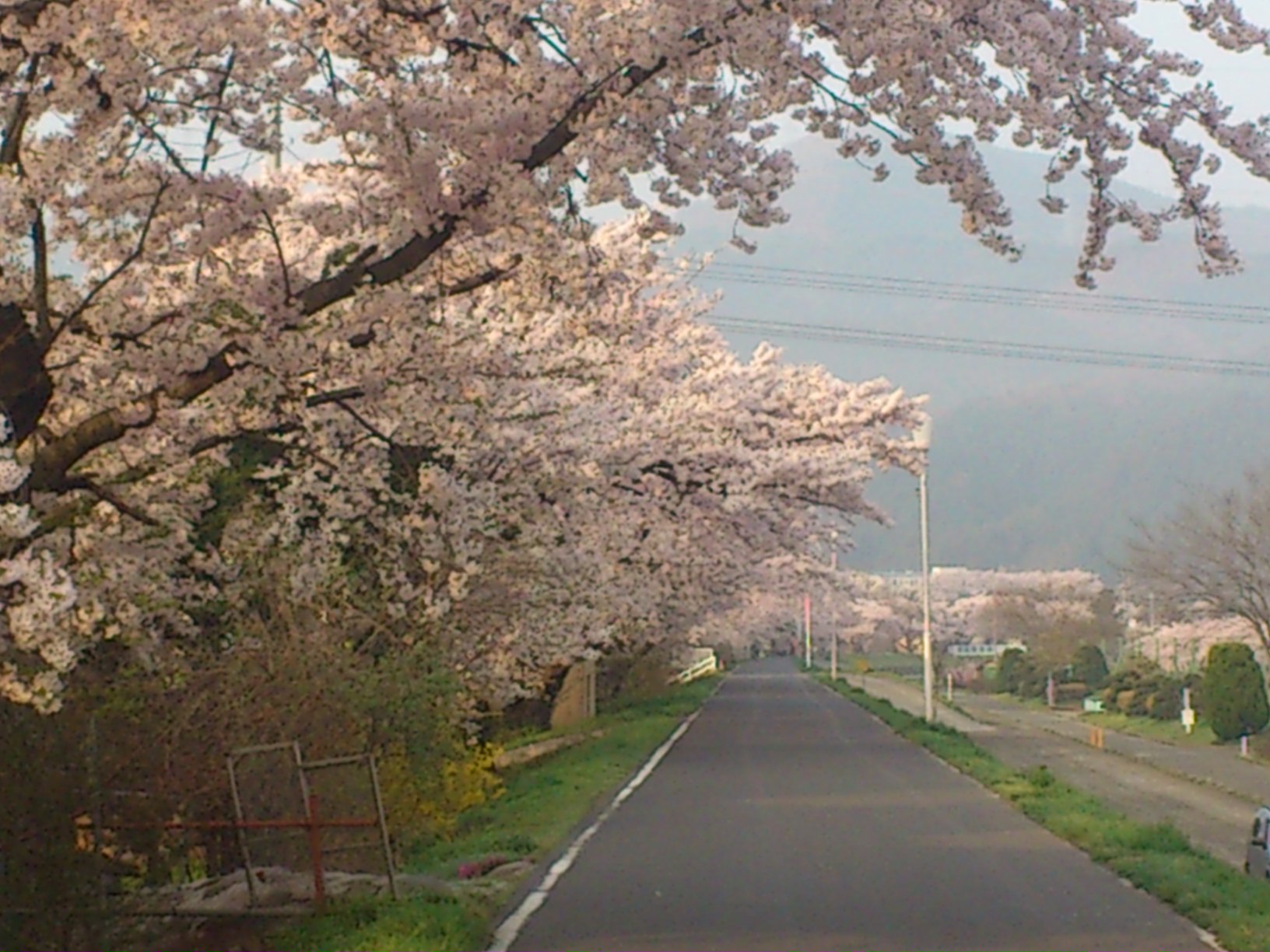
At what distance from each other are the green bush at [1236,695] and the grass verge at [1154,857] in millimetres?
23062

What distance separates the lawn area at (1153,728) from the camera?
181ft

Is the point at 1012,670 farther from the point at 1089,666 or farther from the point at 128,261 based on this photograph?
the point at 128,261

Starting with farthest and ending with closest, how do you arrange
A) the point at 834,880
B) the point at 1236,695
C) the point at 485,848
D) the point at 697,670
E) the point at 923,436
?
the point at 697,670
the point at 1236,695
the point at 923,436
the point at 485,848
the point at 834,880

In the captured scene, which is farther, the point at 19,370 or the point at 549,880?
the point at 549,880

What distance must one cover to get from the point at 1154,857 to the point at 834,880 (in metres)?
3.11

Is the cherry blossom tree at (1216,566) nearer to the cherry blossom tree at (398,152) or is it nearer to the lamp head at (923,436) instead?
the lamp head at (923,436)

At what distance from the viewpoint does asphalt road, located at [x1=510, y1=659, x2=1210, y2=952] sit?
12.5 meters

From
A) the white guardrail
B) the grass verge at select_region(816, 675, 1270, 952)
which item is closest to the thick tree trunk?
the grass verge at select_region(816, 675, 1270, 952)

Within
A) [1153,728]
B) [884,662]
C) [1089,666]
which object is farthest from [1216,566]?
[884,662]

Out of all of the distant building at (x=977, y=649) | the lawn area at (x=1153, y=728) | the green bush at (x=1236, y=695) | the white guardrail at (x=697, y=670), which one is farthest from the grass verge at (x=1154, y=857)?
the distant building at (x=977, y=649)

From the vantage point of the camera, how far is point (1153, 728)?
2397 inches

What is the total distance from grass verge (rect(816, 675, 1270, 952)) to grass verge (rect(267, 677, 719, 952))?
492cm

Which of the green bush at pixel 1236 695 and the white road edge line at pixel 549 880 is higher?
the green bush at pixel 1236 695

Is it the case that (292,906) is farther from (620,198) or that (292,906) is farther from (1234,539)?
(1234,539)
